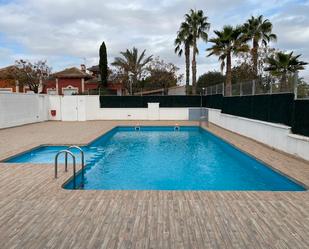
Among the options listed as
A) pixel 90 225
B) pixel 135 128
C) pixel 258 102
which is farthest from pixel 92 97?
pixel 90 225

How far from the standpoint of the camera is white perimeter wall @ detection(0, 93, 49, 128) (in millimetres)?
14879

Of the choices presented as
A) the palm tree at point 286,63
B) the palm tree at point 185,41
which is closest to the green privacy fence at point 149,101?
the palm tree at point 185,41

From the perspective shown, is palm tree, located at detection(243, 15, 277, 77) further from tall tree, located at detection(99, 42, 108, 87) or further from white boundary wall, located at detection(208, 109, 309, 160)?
tall tree, located at detection(99, 42, 108, 87)

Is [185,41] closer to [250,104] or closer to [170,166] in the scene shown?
[250,104]

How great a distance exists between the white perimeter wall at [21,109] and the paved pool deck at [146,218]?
420 inches

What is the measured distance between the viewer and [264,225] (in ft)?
11.7

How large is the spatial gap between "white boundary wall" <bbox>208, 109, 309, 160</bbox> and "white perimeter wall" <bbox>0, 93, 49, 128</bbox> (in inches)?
471

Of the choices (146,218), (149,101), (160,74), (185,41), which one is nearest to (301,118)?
Result: (146,218)

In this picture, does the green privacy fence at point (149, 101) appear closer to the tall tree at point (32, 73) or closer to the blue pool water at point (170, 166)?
the blue pool water at point (170, 166)

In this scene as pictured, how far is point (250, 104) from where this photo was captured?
457 inches

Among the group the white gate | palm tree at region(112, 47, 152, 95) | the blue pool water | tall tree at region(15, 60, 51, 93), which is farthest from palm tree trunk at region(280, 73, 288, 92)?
tall tree at region(15, 60, 51, 93)

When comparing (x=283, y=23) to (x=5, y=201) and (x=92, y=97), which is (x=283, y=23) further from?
(x=5, y=201)

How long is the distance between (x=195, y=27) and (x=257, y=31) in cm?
509

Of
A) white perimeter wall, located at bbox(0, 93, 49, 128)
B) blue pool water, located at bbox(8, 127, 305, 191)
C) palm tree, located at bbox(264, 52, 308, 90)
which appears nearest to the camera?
blue pool water, located at bbox(8, 127, 305, 191)
